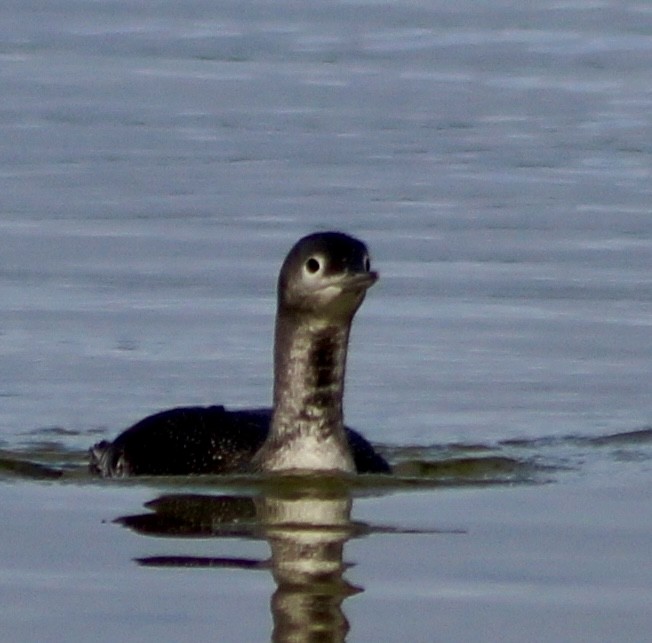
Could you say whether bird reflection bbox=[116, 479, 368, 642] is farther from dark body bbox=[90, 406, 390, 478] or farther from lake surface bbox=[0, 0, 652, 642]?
dark body bbox=[90, 406, 390, 478]

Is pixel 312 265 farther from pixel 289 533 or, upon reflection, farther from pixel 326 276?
pixel 289 533

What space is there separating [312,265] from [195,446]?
118 centimetres

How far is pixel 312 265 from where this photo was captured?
11992mm

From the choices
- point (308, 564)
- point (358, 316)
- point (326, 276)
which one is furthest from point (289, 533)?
point (358, 316)

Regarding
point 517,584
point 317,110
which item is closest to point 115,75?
point 317,110

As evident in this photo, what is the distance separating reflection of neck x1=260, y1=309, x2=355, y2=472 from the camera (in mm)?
12438

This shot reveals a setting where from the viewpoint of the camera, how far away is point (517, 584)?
1009 centimetres

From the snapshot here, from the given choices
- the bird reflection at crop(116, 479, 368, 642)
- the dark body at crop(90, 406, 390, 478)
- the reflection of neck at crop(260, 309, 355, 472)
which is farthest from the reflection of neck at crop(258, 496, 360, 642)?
the dark body at crop(90, 406, 390, 478)

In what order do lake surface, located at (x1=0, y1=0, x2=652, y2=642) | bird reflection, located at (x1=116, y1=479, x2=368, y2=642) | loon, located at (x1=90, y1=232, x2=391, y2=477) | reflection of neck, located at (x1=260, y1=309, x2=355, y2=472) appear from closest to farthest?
bird reflection, located at (x1=116, y1=479, x2=368, y2=642) < lake surface, located at (x1=0, y1=0, x2=652, y2=642) < loon, located at (x1=90, y1=232, x2=391, y2=477) < reflection of neck, located at (x1=260, y1=309, x2=355, y2=472)

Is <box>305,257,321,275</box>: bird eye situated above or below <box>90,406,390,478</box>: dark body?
above

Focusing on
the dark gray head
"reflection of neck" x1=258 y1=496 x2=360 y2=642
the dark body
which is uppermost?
the dark gray head

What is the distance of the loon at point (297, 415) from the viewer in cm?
1199

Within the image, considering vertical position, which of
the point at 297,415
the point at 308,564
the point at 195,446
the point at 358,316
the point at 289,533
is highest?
the point at 358,316

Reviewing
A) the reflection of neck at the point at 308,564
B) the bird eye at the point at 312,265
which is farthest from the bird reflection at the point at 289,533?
the bird eye at the point at 312,265
